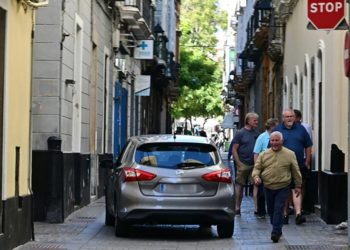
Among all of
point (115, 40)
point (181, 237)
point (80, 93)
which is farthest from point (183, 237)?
point (115, 40)

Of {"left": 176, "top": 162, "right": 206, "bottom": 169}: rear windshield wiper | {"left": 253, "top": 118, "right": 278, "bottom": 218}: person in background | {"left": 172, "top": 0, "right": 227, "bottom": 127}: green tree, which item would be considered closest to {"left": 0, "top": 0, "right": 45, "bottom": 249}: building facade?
{"left": 176, "top": 162, "right": 206, "bottom": 169}: rear windshield wiper

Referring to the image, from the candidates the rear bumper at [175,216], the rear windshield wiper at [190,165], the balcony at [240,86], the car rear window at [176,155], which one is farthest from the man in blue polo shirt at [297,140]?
the balcony at [240,86]

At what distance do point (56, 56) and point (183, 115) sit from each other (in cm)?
5962

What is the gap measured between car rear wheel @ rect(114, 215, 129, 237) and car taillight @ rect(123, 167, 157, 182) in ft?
2.16

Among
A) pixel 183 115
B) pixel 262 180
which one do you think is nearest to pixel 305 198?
pixel 262 180

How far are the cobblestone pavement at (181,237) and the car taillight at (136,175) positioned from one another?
2.96ft

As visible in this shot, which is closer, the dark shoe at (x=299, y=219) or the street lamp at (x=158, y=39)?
the dark shoe at (x=299, y=219)

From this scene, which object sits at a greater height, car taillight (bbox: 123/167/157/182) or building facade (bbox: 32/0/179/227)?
building facade (bbox: 32/0/179/227)

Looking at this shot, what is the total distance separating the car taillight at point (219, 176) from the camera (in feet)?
44.1

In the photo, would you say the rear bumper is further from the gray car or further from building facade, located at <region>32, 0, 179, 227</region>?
building facade, located at <region>32, 0, 179, 227</region>

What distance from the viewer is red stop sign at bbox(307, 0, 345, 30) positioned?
1302 cm

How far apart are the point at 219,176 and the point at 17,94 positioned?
10.7 feet

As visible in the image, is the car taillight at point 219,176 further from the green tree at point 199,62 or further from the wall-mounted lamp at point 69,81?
the green tree at point 199,62

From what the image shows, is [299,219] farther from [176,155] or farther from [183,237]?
[176,155]
